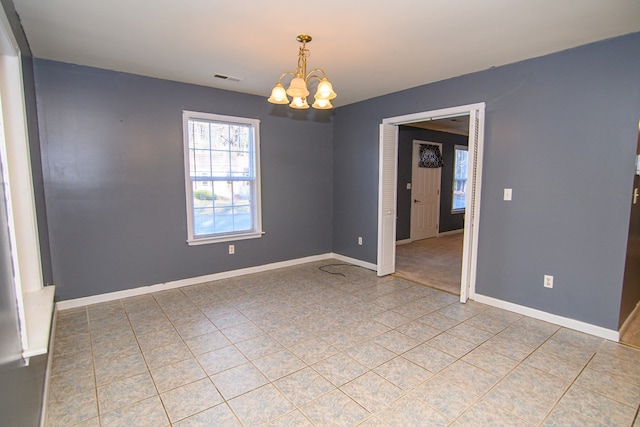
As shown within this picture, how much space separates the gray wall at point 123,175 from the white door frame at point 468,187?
1568mm

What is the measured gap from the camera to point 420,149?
267 inches

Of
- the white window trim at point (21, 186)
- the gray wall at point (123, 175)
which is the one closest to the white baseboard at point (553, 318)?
the gray wall at point (123, 175)

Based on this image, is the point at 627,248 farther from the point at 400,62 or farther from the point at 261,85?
the point at 261,85

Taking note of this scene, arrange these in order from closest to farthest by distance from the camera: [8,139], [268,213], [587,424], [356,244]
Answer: [587,424] < [8,139] < [268,213] < [356,244]

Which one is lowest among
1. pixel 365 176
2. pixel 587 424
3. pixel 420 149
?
pixel 587 424

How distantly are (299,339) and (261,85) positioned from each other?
2.93m

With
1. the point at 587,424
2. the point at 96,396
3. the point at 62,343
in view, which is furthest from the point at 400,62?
the point at 62,343

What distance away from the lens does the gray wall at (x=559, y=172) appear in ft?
8.46

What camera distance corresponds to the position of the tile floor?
184 cm

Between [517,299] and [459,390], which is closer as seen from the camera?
[459,390]

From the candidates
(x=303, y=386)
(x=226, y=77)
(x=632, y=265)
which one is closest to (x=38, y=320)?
(x=303, y=386)

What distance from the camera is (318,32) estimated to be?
8.07 feet

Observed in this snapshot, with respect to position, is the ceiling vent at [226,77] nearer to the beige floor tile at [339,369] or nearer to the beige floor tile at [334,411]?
the beige floor tile at [339,369]

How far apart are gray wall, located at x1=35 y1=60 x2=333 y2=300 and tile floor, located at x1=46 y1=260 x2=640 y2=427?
0.49 m
